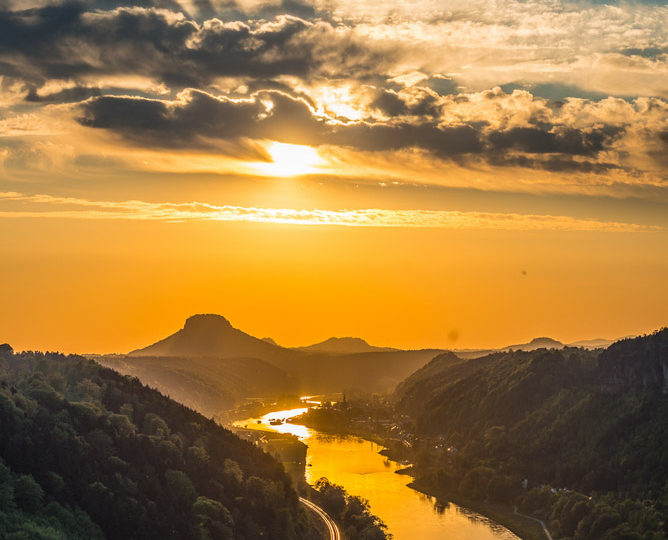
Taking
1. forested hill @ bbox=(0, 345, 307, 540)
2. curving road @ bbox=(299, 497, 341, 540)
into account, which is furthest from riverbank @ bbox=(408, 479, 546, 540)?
forested hill @ bbox=(0, 345, 307, 540)

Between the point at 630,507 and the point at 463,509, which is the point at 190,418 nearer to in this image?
the point at 463,509

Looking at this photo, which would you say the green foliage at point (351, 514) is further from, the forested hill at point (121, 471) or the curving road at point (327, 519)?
the forested hill at point (121, 471)

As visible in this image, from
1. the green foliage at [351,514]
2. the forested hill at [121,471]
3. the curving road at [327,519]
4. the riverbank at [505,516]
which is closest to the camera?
the forested hill at [121,471]

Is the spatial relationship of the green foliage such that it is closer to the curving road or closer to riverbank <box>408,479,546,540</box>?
the curving road

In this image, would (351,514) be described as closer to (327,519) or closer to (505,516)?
(327,519)

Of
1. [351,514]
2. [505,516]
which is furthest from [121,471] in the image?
[505,516]

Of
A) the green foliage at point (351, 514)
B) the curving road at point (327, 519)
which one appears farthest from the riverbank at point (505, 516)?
the curving road at point (327, 519)
